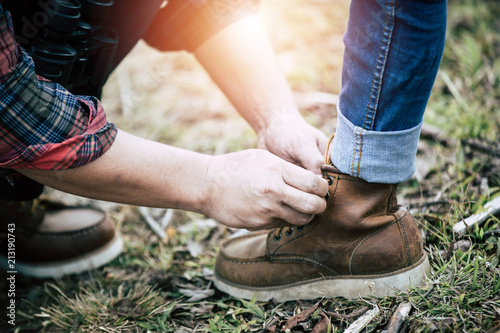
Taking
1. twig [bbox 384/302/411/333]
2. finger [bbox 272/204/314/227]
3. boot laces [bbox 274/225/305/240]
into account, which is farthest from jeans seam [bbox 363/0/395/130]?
twig [bbox 384/302/411/333]

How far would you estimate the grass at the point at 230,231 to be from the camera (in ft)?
4.19

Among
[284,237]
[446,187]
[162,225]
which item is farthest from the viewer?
[162,225]

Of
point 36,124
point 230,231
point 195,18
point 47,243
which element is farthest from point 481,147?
point 47,243

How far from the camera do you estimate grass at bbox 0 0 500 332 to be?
128cm

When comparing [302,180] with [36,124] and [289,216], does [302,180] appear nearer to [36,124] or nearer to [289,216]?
[289,216]

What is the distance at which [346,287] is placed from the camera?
1.38m

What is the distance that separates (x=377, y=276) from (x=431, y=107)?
5.67 feet

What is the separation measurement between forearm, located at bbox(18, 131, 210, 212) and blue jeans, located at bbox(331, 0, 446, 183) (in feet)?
1.65

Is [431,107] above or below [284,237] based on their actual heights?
below

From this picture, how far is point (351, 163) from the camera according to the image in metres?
1.22

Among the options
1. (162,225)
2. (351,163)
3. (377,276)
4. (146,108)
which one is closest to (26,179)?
(162,225)

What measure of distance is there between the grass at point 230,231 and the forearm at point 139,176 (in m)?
0.53

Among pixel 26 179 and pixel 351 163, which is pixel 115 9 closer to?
pixel 26 179

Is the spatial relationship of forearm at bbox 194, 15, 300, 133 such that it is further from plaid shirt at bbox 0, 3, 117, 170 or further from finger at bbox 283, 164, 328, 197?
plaid shirt at bbox 0, 3, 117, 170
